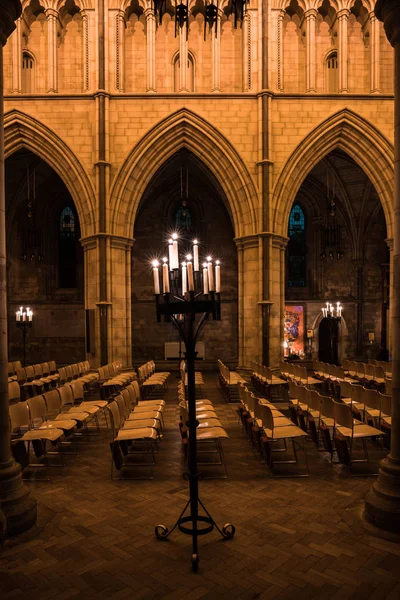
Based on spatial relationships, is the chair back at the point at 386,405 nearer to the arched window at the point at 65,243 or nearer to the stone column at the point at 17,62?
the stone column at the point at 17,62

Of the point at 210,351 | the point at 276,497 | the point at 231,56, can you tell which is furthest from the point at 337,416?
the point at 210,351

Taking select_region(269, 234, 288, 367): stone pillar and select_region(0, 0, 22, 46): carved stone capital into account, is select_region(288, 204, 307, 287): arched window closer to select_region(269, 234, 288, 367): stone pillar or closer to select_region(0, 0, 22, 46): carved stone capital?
select_region(269, 234, 288, 367): stone pillar

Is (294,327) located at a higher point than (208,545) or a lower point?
higher

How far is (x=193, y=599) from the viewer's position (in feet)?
10.1

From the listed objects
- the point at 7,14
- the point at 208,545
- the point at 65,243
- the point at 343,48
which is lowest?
the point at 208,545

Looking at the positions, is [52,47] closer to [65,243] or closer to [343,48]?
[65,243]

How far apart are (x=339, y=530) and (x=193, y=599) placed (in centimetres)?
165

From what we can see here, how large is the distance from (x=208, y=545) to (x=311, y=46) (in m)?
14.0

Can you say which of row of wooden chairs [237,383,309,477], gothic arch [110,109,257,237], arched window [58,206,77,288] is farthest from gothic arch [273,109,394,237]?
arched window [58,206,77,288]

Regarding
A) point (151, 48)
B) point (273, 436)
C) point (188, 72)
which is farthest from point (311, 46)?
point (273, 436)

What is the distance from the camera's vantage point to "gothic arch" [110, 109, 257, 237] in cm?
1330

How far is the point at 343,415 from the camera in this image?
19.1 ft

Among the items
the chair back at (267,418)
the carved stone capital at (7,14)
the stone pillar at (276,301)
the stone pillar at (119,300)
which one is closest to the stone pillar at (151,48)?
the stone pillar at (119,300)

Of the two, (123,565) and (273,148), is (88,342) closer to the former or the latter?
(273,148)
